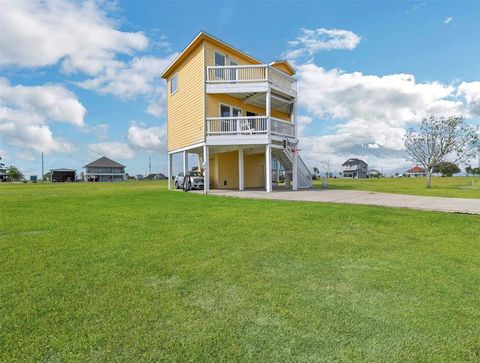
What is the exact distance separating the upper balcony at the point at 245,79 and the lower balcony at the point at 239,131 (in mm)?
1601

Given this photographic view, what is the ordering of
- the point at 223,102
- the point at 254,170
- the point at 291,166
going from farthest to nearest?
the point at 254,170 < the point at 291,166 < the point at 223,102

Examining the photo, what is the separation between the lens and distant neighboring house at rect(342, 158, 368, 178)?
81.8 m

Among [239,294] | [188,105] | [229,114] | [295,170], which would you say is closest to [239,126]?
[229,114]

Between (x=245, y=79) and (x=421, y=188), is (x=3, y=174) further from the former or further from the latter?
(x=421, y=188)

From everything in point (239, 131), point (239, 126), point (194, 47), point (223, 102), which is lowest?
point (239, 131)

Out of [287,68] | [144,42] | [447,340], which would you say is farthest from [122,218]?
[287,68]

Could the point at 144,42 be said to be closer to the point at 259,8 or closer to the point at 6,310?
the point at 259,8

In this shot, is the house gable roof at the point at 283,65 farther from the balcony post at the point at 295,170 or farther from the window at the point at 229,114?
the balcony post at the point at 295,170

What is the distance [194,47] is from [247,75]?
132 inches

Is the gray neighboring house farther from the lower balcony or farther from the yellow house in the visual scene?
the lower balcony

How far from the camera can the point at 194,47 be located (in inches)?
618

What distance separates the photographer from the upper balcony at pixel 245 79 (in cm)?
1480

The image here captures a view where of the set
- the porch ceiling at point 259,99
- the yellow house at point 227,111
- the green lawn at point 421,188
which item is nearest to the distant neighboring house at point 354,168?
the green lawn at point 421,188

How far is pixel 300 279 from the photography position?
343 cm
